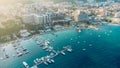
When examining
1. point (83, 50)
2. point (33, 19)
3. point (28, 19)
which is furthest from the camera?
point (33, 19)

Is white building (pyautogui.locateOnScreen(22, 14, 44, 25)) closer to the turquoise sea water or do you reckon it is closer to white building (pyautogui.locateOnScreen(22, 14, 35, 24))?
white building (pyautogui.locateOnScreen(22, 14, 35, 24))

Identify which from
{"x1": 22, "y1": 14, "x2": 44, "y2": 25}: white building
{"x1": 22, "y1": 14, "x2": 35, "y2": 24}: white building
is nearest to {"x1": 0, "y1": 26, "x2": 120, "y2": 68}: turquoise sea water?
{"x1": 22, "y1": 14, "x2": 44, "y2": 25}: white building

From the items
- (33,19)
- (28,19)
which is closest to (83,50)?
(33,19)

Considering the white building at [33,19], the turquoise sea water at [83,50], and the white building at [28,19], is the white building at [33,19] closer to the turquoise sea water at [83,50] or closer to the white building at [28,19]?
the white building at [28,19]

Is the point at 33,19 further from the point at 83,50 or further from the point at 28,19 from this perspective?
the point at 83,50

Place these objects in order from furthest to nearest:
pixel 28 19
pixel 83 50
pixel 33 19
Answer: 1. pixel 33 19
2. pixel 28 19
3. pixel 83 50

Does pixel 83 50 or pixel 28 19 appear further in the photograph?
pixel 28 19

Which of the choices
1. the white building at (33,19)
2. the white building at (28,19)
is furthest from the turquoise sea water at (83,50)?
the white building at (28,19)

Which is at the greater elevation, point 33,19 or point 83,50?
point 33,19
